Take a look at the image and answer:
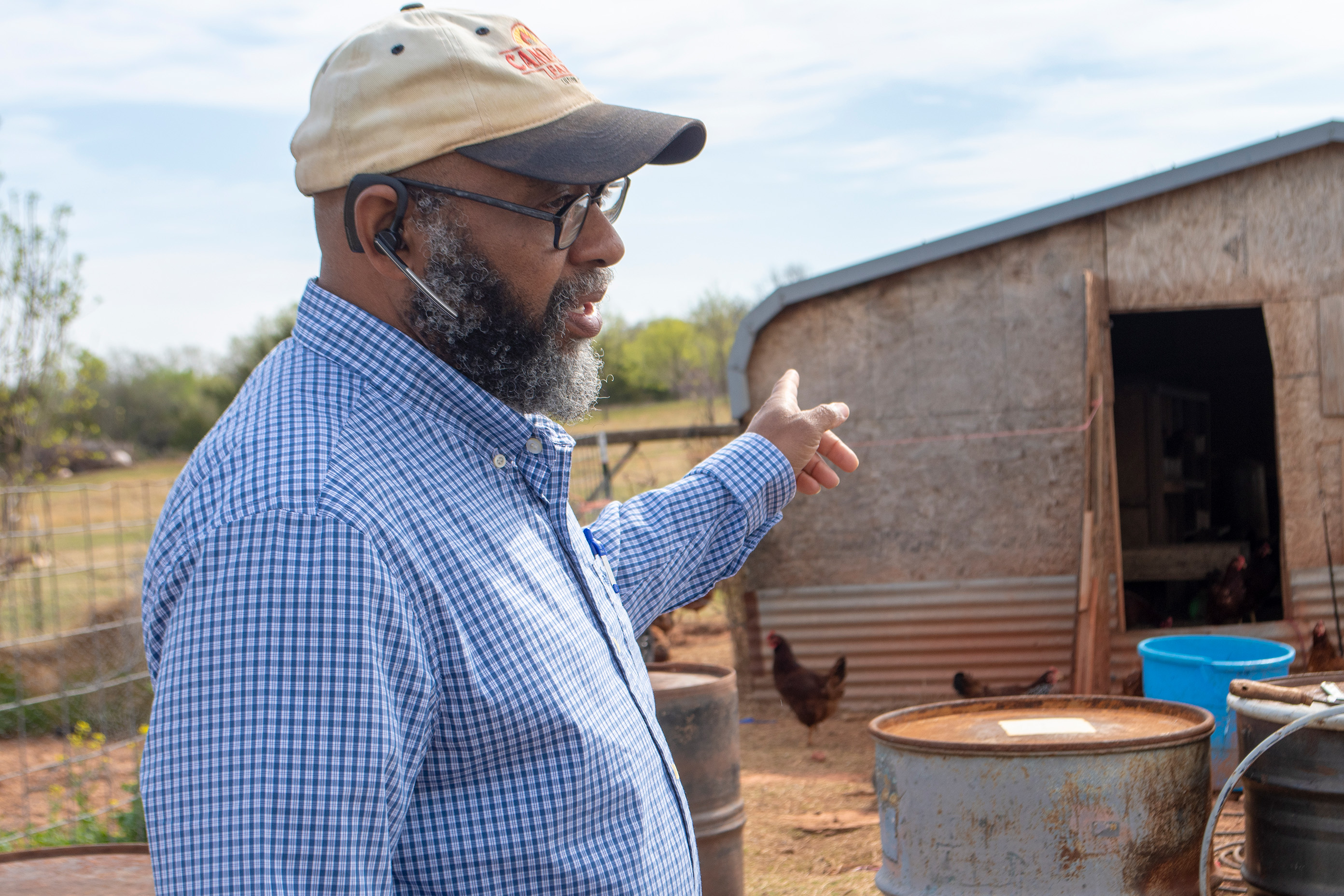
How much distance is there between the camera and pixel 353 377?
1.31 metres

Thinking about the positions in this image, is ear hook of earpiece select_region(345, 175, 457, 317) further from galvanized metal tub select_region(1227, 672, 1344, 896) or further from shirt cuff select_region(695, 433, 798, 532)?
galvanized metal tub select_region(1227, 672, 1344, 896)

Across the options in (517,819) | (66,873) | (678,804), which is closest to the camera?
(517,819)

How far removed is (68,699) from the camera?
905 centimetres

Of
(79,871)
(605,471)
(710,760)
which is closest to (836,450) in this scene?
(79,871)

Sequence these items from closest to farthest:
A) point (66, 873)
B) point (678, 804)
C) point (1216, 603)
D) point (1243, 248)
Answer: point (678, 804), point (66, 873), point (1243, 248), point (1216, 603)

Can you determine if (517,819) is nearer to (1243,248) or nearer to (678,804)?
(678,804)

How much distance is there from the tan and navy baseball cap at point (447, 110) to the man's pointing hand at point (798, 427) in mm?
635

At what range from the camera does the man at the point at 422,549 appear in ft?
3.31

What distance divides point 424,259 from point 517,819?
684 millimetres

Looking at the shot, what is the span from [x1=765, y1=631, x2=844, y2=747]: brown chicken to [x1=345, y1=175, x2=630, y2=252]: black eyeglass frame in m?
6.51

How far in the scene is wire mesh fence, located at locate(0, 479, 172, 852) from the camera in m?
6.53

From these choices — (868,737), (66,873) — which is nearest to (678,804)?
(66,873)

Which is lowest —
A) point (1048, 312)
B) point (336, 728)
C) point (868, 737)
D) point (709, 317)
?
point (868, 737)

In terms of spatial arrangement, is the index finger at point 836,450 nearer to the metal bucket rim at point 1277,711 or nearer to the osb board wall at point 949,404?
the metal bucket rim at point 1277,711
